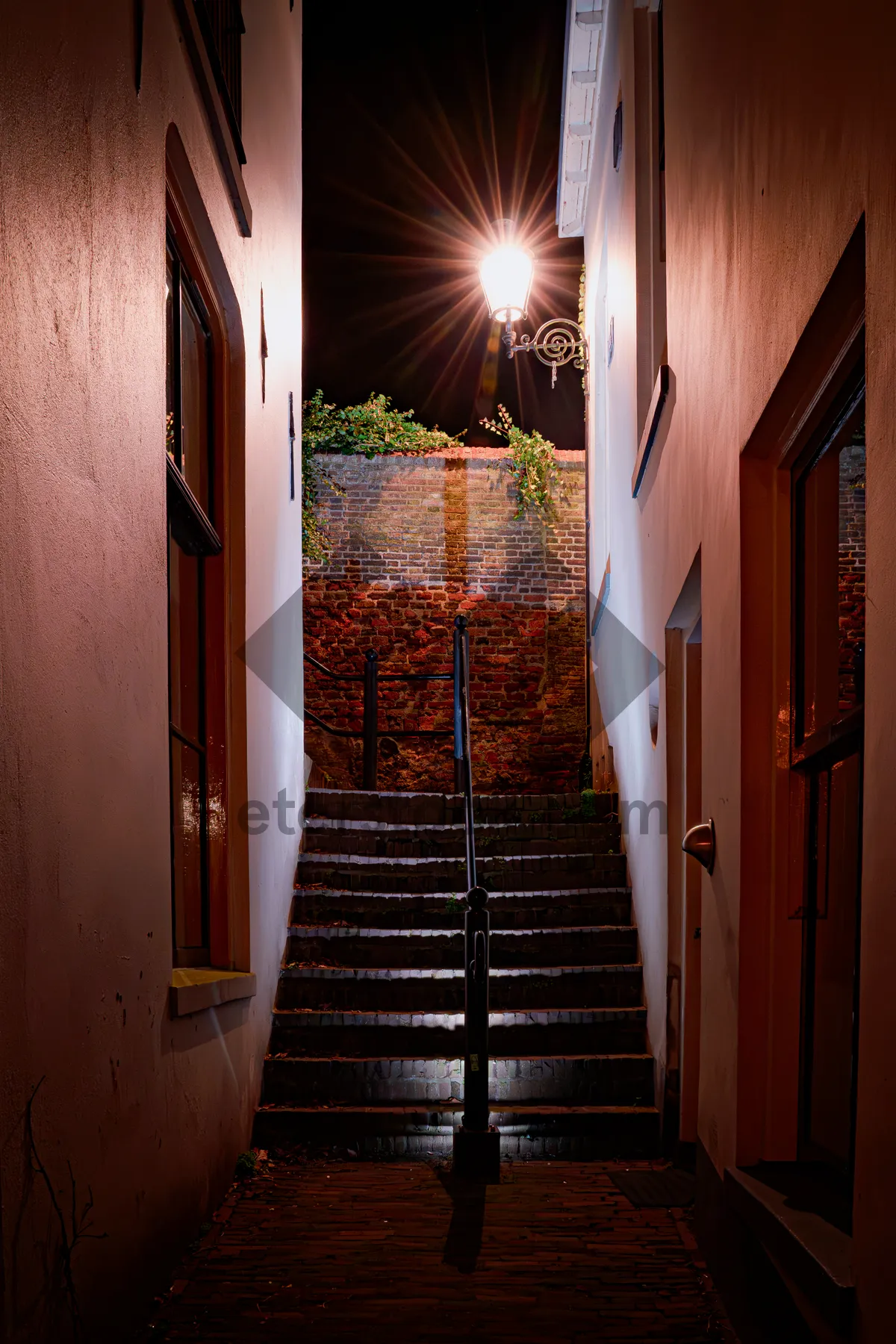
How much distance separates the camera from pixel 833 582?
2.62 metres

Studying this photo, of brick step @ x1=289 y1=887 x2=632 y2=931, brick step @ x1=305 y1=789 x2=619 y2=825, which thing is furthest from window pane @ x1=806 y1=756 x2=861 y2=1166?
brick step @ x1=305 y1=789 x2=619 y2=825

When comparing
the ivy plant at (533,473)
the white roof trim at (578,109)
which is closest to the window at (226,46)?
the white roof trim at (578,109)

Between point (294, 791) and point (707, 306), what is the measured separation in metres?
3.65

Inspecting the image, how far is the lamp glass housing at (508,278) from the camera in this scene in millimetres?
7211

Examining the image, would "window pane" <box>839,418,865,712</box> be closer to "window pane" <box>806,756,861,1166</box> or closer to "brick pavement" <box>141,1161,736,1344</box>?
"window pane" <box>806,756,861,1166</box>

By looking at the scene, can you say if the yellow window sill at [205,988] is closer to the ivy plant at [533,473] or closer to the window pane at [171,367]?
the window pane at [171,367]

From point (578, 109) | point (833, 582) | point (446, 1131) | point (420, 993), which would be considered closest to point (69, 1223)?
point (833, 582)

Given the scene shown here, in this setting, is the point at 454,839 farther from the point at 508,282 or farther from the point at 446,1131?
A: the point at 508,282

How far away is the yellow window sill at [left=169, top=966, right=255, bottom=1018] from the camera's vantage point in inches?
124

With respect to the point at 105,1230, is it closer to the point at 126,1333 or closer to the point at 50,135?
the point at 126,1333

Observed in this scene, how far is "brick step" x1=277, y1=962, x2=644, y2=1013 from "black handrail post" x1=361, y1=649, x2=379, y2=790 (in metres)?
2.99

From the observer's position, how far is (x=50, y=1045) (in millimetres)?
2092

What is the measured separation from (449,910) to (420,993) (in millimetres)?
699

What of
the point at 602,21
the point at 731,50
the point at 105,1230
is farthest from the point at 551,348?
the point at 105,1230
